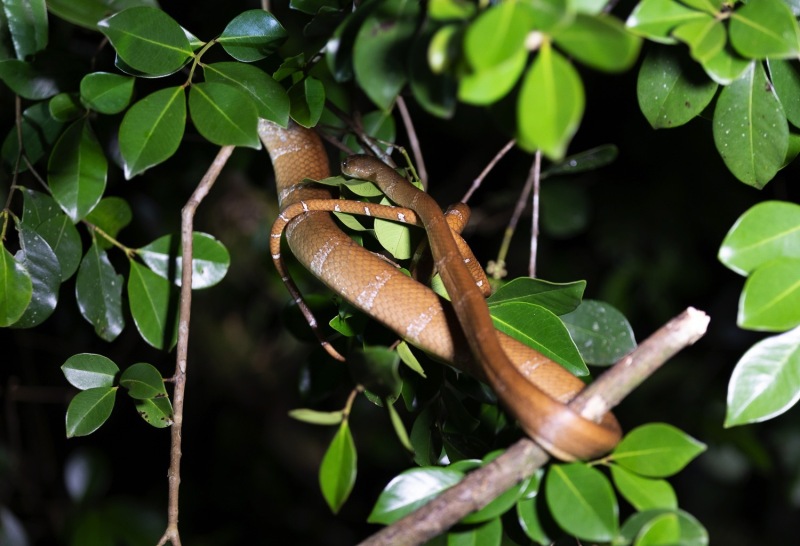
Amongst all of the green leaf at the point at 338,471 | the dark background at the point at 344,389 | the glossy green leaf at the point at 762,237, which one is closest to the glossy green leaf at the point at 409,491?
the green leaf at the point at 338,471

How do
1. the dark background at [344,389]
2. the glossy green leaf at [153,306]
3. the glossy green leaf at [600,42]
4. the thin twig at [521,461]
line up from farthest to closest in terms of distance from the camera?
the dark background at [344,389] < the glossy green leaf at [153,306] < the thin twig at [521,461] < the glossy green leaf at [600,42]

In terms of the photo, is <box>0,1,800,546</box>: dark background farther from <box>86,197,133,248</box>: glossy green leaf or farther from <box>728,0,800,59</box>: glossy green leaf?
<box>728,0,800,59</box>: glossy green leaf

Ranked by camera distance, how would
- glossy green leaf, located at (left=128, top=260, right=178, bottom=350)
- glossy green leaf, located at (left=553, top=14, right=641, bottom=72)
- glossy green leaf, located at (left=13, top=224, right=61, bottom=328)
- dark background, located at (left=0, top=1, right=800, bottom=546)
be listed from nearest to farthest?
glossy green leaf, located at (left=553, top=14, right=641, bottom=72)
glossy green leaf, located at (left=13, top=224, right=61, bottom=328)
glossy green leaf, located at (left=128, top=260, right=178, bottom=350)
dark background, located at (left=0, top=1, right=800, bottom=546)

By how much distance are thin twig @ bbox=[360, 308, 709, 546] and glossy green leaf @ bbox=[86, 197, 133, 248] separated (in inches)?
37.3

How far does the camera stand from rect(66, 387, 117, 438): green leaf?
1088 mm

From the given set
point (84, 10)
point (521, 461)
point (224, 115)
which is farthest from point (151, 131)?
point (521, 461)

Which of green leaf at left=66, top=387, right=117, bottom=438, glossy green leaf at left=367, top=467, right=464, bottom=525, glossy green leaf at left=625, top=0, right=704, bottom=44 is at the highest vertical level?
glossy green leaf at left=625, top=0, right=704, bottom=44

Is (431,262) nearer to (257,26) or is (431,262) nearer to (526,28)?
(257,26)

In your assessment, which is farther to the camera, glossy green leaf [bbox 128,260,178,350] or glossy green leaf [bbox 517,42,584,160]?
glossy green leaf [bbox 128,260,178,350]

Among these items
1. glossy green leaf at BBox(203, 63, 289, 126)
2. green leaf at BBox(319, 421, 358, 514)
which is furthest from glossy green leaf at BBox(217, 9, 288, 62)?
green leaf at BBox(319, 421, 358, 514)

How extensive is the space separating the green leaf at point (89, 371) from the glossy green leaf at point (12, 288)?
13 centimetres

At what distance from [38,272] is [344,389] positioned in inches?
68.1

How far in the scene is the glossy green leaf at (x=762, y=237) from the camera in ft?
2.81

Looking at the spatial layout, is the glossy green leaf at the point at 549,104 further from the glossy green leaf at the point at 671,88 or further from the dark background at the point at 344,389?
the dark background at the point at 344,389
